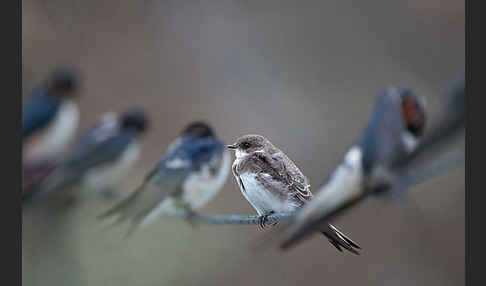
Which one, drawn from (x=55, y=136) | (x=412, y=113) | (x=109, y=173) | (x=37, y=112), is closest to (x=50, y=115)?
(x=37, y=112)

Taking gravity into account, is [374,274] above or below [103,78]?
below

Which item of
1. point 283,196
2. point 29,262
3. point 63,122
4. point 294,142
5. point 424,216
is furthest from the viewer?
point 294,142

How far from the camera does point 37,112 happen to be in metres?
3.31

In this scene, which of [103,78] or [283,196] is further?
[103,78]

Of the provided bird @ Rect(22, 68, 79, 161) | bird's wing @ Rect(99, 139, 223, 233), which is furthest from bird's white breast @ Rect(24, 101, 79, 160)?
bird's wing @ Rect(99, 139, 223, 233)

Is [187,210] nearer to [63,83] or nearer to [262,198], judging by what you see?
[262,198]

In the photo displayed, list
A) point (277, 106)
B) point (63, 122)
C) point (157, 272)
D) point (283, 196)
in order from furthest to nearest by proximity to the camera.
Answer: point (277, 106)
point (63, 122)
point (157, 272)
point (283, 196)

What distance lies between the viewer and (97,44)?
4.75 meters

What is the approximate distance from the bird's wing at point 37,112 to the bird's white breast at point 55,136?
3 centimetres

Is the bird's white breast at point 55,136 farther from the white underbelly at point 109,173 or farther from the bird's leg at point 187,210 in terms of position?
the bird's leg at point 187,210

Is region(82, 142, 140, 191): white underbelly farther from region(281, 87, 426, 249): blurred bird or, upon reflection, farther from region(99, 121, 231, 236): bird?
region(281, 87, 426, 249): blurred bird

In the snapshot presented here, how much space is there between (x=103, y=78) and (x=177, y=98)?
60 centimetres

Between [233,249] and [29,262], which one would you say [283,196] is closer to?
[29,262]

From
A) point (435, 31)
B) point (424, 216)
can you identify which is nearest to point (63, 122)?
point (424, 216)
